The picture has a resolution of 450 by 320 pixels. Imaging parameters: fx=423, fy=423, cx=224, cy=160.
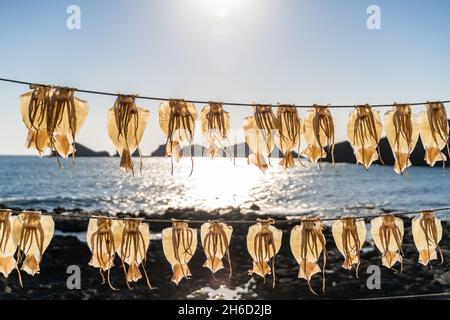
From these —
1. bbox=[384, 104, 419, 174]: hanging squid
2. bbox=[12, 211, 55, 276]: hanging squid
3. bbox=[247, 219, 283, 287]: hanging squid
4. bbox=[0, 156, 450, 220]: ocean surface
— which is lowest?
bbox=[0, 156, 450, 220]: ocean surface

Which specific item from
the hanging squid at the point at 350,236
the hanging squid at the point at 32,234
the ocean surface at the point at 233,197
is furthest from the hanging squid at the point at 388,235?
the ocean surface at the point at 233,197

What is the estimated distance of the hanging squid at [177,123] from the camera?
4254mm

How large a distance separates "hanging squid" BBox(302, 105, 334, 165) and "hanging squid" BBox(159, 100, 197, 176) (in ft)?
4.23

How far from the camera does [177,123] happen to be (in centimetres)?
427

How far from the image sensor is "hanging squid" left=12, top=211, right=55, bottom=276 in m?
4.35

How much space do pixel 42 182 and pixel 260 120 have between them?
302 feet

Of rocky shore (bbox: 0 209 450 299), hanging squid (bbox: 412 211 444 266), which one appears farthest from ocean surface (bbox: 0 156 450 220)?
hanging squid (bbox: 412 211 444 266)

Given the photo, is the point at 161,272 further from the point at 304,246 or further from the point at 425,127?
the point at 425,127

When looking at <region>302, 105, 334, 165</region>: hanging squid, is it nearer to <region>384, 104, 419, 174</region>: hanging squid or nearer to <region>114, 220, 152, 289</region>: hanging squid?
<region>384, 104, 419, 174</region>: hanging squid

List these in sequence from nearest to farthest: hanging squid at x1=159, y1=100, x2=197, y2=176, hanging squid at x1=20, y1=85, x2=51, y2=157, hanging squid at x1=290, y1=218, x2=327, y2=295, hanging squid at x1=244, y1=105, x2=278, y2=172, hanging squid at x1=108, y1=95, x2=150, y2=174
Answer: hanging squid at x1=20, y1=85, x2=51, y2=157, hanging squid at x1=108, y1=95, x2=150, y2=174, hanging squid at x1=159, y1=100, x2=197, y2=176, hanging squid at x1=244, y1=105, x2=278, y2=172, hanging squid at x1=290, y1=218, x2=327, y2=295

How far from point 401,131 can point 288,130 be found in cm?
122

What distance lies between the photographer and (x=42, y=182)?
87938mm

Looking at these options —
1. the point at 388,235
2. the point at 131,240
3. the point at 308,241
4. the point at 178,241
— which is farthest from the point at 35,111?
the point at 388,235

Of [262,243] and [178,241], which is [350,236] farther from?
[178,241]
